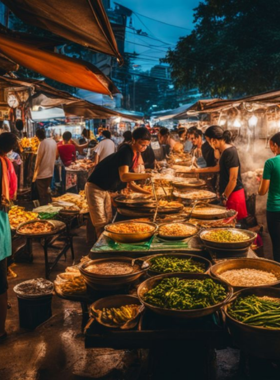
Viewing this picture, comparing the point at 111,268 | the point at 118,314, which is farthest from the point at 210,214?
the point at 118,314

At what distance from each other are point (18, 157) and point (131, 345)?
9.15 meters

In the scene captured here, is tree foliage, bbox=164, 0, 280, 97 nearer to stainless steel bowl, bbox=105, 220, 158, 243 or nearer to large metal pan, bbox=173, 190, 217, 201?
large metal pan, bbox=173, 190, 217, 201

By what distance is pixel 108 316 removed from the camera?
101 inches

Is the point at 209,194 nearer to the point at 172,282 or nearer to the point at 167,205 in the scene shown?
the point at 167,205

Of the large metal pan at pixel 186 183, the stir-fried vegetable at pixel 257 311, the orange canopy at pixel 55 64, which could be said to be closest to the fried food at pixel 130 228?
the stir-fried vegetable at pixel 257 311

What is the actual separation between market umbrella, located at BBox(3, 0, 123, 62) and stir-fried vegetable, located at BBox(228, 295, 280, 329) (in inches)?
107

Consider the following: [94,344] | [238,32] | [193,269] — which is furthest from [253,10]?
[94,344]

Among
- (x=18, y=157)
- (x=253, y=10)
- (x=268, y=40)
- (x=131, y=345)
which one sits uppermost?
(x=253, y=10)

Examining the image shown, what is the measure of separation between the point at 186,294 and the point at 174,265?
673mm

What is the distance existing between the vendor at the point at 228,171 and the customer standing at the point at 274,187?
803 millimetres

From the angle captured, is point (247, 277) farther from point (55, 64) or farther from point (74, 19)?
point (55, 64)

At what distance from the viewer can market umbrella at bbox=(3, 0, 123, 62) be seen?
3.00 meters

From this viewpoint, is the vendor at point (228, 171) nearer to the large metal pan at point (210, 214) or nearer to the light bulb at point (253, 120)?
the large metal pan at point (210, 214)

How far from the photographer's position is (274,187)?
515 cm
